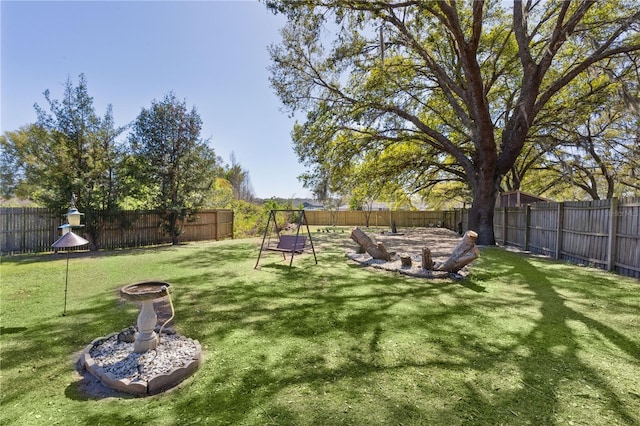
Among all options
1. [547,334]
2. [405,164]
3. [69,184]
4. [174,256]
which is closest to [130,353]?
[547,334]

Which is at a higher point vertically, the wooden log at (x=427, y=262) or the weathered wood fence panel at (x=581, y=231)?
the weathered wood fence panel at (x=581, y=231)

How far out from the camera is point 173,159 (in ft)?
40.2

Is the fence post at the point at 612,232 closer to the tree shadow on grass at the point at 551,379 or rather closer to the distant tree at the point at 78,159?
the tree shadow on grass at the point at 551,379

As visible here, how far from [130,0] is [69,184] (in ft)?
18.1

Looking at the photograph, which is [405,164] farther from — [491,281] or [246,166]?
[246,166]

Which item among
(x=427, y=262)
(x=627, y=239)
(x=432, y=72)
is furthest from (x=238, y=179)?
(x=627, y=239)

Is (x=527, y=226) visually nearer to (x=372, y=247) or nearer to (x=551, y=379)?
(x=372, y=247)

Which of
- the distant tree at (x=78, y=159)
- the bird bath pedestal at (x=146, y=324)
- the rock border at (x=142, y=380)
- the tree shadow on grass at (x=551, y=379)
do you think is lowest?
the rock border at (x=142, y=380)

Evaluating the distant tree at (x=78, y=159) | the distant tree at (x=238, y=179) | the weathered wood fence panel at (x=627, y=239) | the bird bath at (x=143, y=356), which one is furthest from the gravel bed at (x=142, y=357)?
the distant tree at (x=238, y=179)

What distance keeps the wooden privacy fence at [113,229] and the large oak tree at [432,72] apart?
16.6ft

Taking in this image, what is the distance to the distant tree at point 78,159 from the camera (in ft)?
30.0

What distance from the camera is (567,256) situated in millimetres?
7961

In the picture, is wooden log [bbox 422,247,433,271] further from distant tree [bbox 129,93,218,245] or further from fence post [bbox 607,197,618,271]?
distant tree [bbox 129,93,218,245]

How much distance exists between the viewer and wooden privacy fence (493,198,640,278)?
19.4ft
